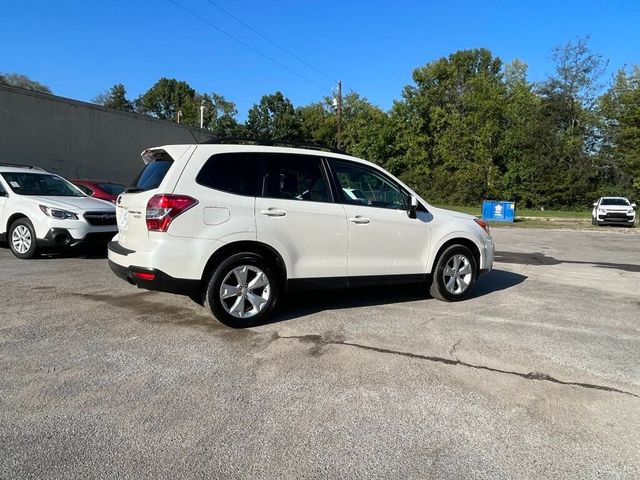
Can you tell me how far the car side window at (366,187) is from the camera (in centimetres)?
599

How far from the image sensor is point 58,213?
9.24 meters

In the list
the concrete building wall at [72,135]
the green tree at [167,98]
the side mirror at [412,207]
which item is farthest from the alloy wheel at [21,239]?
the green tree at [167,98]

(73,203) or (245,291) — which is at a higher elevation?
(73,203)

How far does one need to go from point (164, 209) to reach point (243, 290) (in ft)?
3.79

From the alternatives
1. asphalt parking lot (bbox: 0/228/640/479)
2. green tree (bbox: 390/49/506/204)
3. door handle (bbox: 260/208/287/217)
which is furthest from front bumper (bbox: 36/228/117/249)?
green tree (bbox: 390/49/506/204)

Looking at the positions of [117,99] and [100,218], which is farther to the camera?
[117,99]

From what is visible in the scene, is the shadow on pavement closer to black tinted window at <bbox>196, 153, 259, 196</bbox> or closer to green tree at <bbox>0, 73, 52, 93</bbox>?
black tinted window at <bbox>196, 153, 259, 196</bbox>

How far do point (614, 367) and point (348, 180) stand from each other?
3311 mm

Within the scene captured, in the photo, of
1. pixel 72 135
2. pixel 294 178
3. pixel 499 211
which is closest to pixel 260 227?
pixel 294 178

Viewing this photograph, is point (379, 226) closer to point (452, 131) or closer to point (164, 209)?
point (164, 209)

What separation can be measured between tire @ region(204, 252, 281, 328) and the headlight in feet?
17.7

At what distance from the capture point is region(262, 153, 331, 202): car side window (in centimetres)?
550

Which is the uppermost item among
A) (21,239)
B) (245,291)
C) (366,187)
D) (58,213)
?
(366,187)

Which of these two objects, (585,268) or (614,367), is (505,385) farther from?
(585,268)
